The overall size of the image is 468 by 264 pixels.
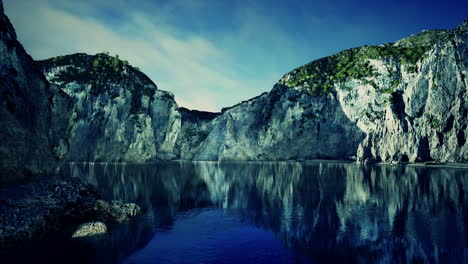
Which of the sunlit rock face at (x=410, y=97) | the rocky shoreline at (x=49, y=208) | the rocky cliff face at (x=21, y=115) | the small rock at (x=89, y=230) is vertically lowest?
the small rock at (x=89, y=230)

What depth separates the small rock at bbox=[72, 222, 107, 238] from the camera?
25750mm

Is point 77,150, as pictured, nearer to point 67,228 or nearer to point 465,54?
point 67,228

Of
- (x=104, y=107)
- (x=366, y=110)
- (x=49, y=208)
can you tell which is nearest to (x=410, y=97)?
(x=366, y=110)

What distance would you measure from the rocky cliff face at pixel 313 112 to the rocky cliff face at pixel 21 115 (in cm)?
9816

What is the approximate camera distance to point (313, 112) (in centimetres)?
15012

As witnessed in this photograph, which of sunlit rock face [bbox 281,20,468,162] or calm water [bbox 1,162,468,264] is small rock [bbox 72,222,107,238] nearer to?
calm water [bbox 1,162,468,264]

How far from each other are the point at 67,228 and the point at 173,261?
14.3m

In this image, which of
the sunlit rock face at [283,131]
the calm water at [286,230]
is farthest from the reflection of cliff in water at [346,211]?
the sunlit rock face at [283,131]

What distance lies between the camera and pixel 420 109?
104250 mm

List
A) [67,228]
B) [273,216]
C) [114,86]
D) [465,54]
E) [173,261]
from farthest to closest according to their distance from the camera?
[114,86], [465,54], [273,216], [67,228], [173,261]

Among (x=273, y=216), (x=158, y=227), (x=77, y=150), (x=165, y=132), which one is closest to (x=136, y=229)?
(x=158, y=227)

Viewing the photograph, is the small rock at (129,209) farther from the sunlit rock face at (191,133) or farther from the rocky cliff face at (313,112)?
the sunlit rock face at (191,133)

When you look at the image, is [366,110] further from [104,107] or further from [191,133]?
[104,107]

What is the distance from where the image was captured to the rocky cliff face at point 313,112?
98.8 meters
